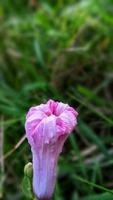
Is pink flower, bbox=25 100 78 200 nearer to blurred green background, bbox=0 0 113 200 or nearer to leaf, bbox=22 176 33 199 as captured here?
leaf, bbox=22 176 33 199

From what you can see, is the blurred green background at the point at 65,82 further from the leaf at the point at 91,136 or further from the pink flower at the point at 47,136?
the pink flower at the point at 47,136

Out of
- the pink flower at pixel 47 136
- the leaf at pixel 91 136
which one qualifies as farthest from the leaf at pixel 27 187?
the leaf at pixel 91 136

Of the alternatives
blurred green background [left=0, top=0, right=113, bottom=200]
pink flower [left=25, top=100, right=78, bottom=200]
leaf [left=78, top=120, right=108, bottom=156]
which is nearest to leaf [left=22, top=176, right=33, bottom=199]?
pink flower [left=25, top=100, right=78, bottom=200]

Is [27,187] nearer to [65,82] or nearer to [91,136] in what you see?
[91,136]

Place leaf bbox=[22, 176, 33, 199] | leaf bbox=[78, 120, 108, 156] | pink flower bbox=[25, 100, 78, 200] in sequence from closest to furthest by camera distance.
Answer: pink flower bbox=[25, 100, 78, 200] < leaf bbox=[22, 176, 33, 199] < leaf bbox=[78, 120, 108, 156]

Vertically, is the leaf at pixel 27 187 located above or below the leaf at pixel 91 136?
below

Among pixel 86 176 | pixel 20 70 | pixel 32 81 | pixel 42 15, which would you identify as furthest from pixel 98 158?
pixel 42 15
